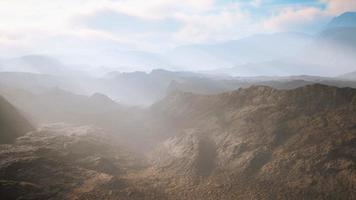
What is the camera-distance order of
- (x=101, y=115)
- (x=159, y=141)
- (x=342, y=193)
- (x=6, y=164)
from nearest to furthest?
(x=342, y=193)
(x=6, y=164)
(x=159, y=141)
(x=101, y=115)

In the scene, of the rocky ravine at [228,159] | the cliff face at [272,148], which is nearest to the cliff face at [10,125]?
the rocky ravine at [228,159]

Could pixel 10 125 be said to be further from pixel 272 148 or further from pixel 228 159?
pixel 272 148

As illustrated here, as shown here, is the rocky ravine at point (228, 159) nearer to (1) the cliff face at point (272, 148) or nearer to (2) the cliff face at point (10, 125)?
(1) the cliff face at point (272, 148)

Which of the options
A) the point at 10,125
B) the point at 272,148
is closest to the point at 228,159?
the point at 272,148

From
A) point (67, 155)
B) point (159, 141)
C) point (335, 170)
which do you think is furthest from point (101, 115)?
point (335, 170)

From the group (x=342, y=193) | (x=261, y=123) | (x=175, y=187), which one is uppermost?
(x=261, y=123)

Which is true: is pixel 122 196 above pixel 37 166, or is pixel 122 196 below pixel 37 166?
below

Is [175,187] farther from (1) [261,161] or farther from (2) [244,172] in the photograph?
(1) [261,161]
